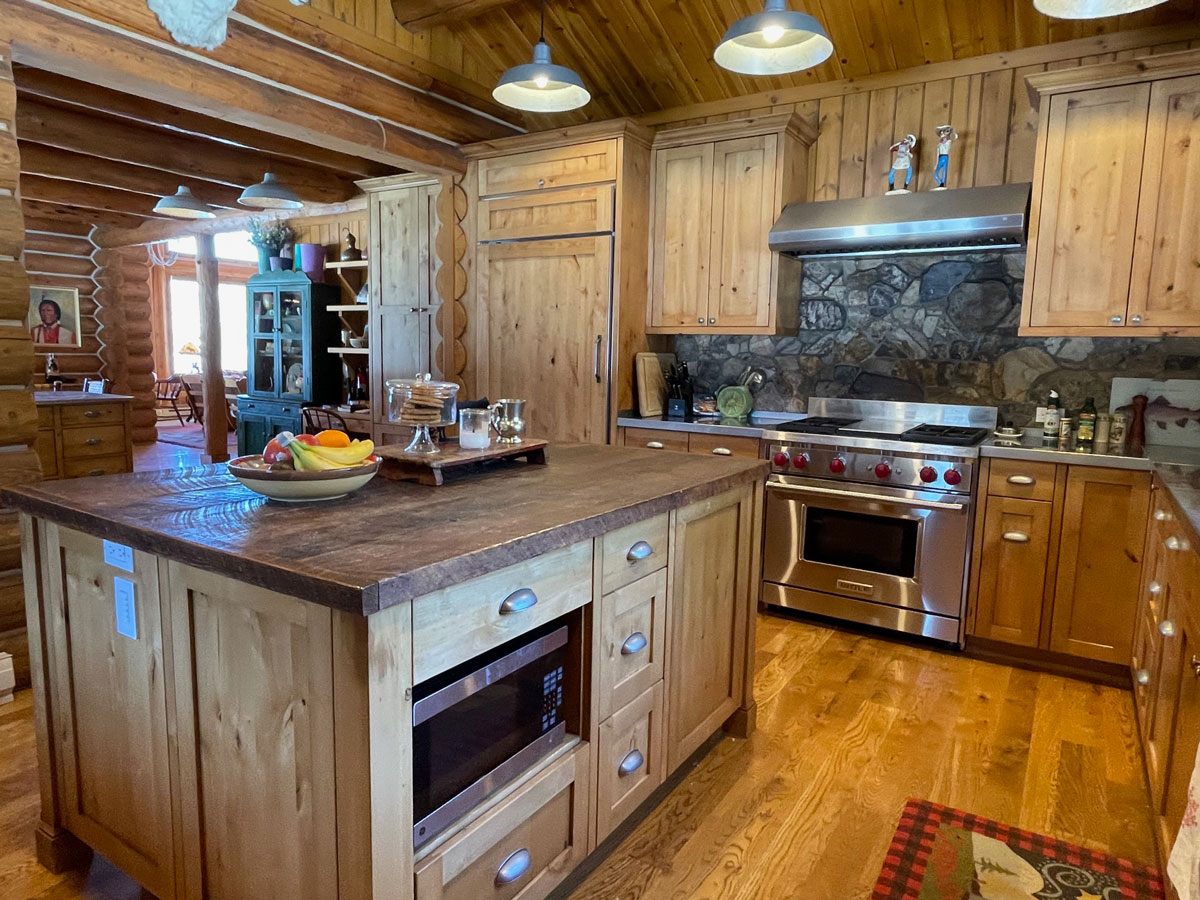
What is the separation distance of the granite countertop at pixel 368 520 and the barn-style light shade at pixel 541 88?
159cm

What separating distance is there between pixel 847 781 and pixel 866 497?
1.38 m

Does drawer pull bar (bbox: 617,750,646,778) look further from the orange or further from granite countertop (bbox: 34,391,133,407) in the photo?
granite countertop (bbox: 34,391,133,407)

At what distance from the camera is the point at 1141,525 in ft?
9.11

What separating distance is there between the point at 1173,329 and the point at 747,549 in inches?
79.4

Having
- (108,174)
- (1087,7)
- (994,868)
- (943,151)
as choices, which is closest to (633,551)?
(994,868)

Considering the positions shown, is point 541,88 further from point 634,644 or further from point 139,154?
point 139,154

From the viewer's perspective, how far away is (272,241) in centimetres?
652

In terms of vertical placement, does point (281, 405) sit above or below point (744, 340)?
below

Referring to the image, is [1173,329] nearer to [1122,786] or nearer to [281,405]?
[1122,786]

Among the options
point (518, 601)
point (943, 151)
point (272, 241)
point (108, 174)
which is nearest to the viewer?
point (518, 601)

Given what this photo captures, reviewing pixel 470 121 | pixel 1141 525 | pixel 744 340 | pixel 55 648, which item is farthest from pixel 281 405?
pixel 1141 525

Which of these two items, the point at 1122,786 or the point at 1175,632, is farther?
the point at 1122,786

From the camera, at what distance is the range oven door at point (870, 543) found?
3.15m

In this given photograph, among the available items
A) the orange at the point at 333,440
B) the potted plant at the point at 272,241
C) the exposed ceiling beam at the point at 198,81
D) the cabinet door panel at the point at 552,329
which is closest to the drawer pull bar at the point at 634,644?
the orange at the point at 333,440
